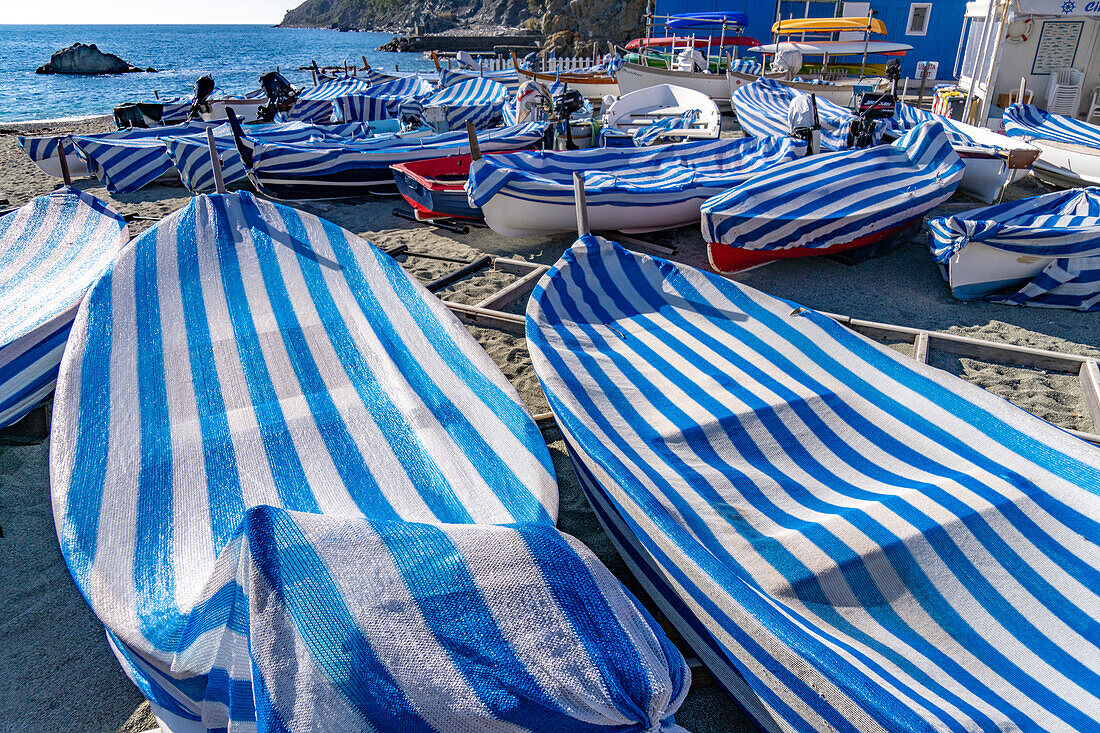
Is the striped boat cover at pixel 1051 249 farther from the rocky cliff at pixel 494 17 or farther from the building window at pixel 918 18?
the rocky cliff at pixel 494 17

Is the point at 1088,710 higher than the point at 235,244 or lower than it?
lower

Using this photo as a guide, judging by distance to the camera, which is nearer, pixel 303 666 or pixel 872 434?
pixel 303 666

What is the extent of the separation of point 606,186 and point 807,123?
320 centimetres

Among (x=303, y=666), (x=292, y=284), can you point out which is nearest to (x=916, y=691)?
(x=303, y=666)

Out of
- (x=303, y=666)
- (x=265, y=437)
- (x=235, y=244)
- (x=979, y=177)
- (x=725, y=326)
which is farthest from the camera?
(x=979, y=177)

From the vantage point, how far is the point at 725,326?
3.85 m

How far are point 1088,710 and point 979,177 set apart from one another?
7.70m

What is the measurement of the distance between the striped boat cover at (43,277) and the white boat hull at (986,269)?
22.8 ft

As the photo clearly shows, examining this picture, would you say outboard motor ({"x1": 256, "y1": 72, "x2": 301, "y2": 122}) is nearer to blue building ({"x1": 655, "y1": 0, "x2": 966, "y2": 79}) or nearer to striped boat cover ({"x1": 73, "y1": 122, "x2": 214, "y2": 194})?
striped boat cover ({"x1": 73, "y1": 122, "x2": 214, "y2": 194})

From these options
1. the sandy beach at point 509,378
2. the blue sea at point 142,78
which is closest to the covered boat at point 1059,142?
the sandy beach at point 509,378

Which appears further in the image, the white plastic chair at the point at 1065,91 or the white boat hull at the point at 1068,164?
the white plastic chair at the point at 1065,91

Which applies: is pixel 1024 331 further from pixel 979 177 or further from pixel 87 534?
pixel 87 534

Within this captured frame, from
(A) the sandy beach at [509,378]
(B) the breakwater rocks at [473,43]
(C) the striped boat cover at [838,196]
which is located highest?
(B) the breakwater rocks at [473,43]

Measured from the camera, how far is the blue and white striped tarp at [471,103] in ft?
43.9
